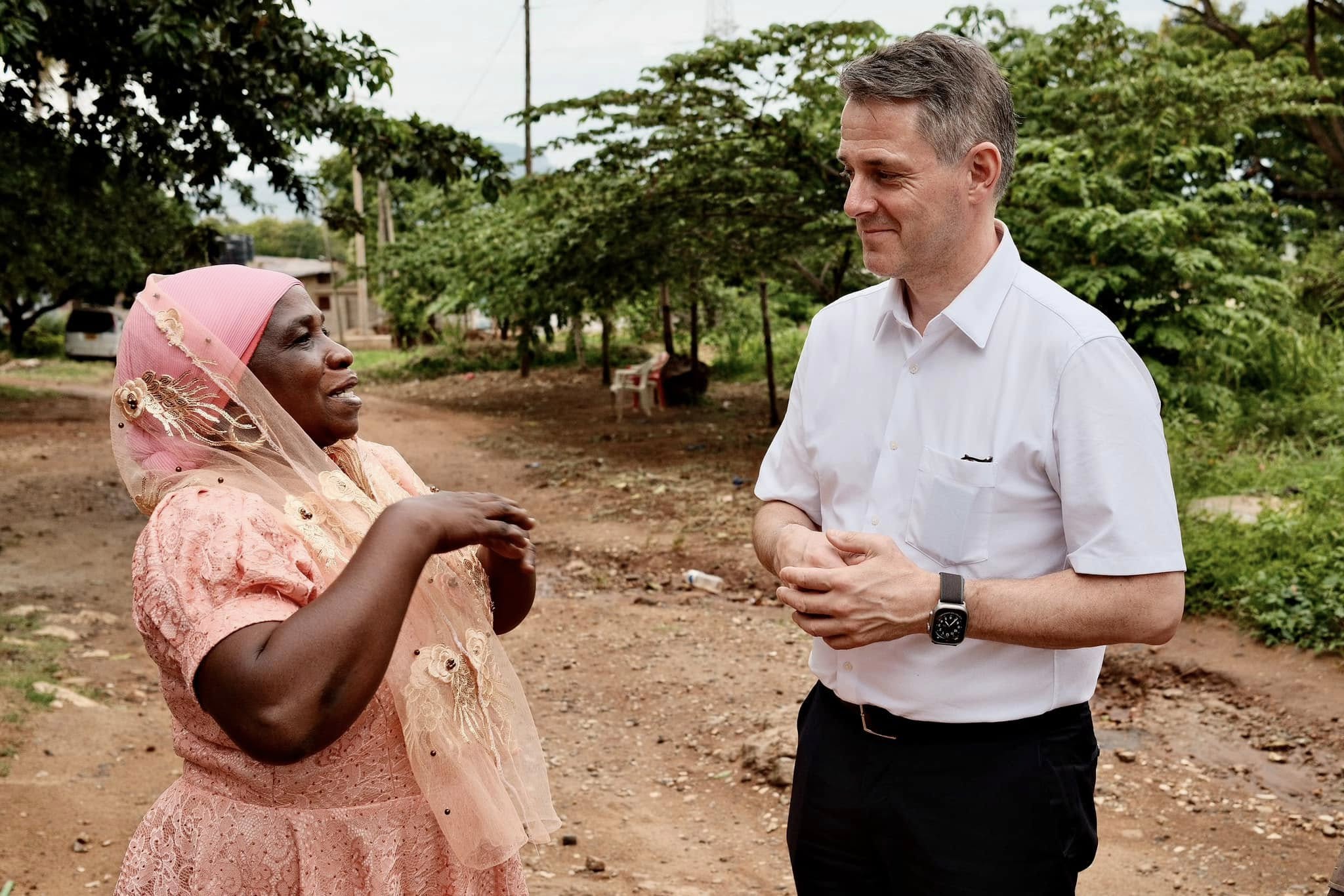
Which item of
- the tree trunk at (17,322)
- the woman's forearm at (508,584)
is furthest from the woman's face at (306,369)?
the tree trunk at (17,322)

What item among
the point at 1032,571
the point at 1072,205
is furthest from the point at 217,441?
the point at 1072,205

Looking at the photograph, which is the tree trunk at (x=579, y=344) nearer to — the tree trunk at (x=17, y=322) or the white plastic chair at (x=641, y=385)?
the white plastic chair at (x=641, y=385)

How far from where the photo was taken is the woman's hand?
5.49 ft

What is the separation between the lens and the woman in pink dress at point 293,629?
5.12ft

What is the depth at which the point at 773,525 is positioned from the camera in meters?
2.19

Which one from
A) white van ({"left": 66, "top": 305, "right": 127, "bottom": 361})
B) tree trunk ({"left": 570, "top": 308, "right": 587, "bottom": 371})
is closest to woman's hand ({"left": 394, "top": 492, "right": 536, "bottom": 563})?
tree trunk ({"left": 570, "top": 308, "right": 587, "bottom": 371})

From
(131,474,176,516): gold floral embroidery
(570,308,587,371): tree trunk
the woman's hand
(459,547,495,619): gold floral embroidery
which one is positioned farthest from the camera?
(570,308,587,371): tree trunk

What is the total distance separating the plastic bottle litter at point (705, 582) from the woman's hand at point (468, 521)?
578cm

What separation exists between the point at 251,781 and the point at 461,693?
1.08 ft

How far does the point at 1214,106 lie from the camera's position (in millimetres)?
9109

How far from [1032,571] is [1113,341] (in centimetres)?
38

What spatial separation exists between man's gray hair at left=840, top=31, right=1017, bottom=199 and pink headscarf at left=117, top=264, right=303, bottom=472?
0.98 meters

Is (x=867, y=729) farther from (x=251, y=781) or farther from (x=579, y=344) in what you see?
(x=579, y=344)

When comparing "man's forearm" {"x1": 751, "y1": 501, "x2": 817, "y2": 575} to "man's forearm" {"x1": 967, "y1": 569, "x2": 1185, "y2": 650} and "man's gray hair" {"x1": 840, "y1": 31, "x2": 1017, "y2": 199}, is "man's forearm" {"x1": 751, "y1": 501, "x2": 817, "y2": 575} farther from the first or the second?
"man's gray hair" {"x1": 840, "y1": 31, "x2": 1017, "y2": 199}
